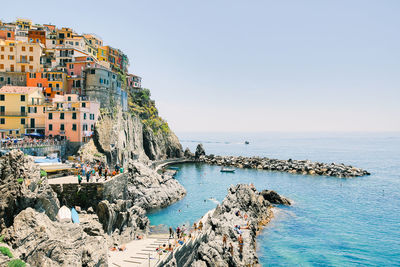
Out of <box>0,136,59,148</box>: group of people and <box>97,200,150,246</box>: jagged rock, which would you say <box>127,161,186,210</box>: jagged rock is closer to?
<box>0,136,59,148</box>: group of people

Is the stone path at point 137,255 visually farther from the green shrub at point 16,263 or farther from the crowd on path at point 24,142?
the crowd on path at point 24,142

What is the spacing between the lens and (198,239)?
2991 centimetres

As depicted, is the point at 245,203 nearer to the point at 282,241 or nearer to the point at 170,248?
the point at 282,241

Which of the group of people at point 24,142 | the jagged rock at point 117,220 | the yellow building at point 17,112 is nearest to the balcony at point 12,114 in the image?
the yellow building at point 17,112

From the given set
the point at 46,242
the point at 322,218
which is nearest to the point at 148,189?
the point at 322,218

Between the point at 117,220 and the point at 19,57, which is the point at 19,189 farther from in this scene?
the point at 19,57

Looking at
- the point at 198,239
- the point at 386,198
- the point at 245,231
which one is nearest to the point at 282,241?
the point at 245,231

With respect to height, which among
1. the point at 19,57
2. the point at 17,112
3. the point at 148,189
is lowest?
the point at 148,189

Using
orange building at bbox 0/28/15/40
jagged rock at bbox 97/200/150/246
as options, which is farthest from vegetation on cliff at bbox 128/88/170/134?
jagged rock at bbox 97/200/150/246

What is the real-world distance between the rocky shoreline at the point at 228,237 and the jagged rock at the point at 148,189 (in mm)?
14327

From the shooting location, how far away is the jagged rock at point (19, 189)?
15320 millimetres

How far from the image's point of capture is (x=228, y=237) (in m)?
31.8

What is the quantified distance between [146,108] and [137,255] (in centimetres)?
8415

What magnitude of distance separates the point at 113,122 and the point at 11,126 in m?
19.1
